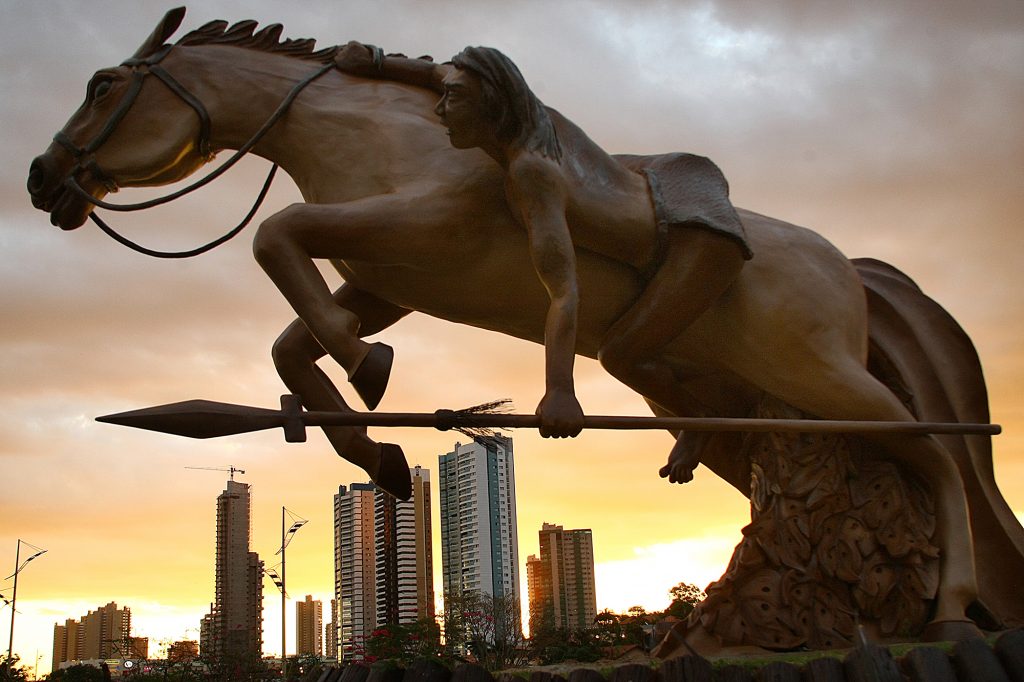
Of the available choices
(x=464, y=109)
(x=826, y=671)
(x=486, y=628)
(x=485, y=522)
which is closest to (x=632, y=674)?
(x=826, y=671)

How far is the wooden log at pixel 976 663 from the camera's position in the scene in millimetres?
3055

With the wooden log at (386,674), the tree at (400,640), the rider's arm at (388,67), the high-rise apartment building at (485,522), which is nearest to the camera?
the wooden log at (386,674)

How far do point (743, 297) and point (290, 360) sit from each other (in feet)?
6.29

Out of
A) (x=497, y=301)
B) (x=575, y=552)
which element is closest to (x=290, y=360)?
(x=497, y=301)

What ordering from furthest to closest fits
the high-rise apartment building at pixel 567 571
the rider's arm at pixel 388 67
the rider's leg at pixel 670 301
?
the high-rise apartment building at pixel 567 571 < the rider's arm at pixel 388 67 < the rider's leg at pixel 670 301

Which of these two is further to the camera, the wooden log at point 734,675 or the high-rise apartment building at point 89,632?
the high-rise apartment building at point 89,632

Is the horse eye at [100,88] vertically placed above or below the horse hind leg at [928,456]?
above

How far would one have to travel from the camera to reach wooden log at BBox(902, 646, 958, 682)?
3.02 m

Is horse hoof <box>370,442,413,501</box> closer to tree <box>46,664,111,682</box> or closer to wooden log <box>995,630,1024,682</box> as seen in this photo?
wooden log <box>995,630,1024,682</box>

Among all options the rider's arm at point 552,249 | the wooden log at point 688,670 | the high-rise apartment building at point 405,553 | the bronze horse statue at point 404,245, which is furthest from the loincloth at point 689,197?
the high-rise apartment building at point 405,553

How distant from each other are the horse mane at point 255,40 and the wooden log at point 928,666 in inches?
126

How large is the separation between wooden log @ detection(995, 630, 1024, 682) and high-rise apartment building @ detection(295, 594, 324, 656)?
2238cm

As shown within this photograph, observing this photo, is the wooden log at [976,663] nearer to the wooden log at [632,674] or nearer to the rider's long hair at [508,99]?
the wooden log at [632,674]

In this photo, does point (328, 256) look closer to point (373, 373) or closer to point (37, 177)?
point (373, 373)
